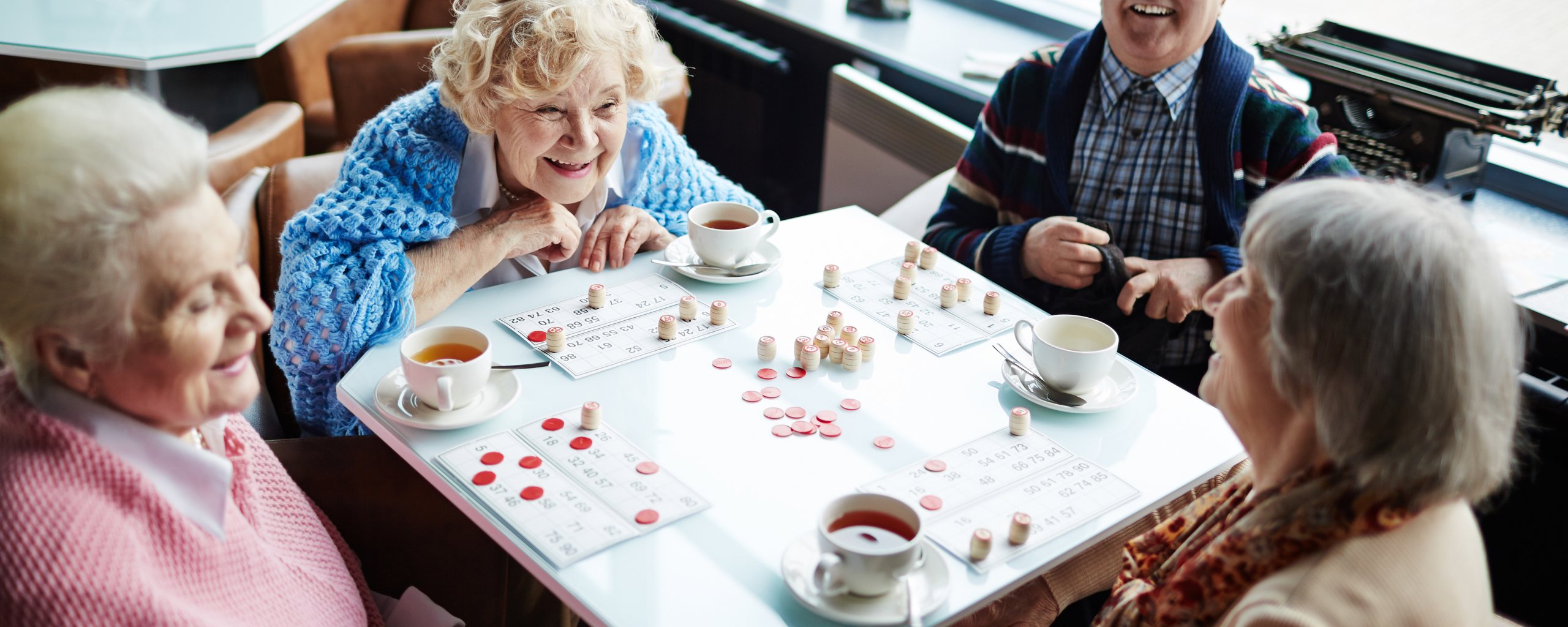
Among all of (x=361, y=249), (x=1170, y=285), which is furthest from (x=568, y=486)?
(x=1170, y=285)

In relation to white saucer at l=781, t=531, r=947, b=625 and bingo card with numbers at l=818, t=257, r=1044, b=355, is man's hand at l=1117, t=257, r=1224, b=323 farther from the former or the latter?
white saucer at l=781, t=531, r=947, b=625

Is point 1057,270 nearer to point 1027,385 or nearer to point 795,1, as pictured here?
point 1027,385

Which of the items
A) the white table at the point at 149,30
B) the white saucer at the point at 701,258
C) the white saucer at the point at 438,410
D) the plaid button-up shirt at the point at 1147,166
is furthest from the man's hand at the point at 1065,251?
the white table at the point at 149,30

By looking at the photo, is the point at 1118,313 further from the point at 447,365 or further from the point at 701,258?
the point at 447,365

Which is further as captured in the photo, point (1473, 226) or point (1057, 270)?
point (1057, 270)

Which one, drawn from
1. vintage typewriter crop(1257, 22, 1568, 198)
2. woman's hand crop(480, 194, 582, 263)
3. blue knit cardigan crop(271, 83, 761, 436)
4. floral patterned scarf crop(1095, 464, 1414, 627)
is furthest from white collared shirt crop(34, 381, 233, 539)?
vintage typewriter crop(1257, 22, 1568, 198)

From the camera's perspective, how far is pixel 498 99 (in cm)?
175

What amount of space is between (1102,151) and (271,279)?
1573 mm

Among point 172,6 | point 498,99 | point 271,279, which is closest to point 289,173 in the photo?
point 271,279

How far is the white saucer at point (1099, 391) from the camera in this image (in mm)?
1472

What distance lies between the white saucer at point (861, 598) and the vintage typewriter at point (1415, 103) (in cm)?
146

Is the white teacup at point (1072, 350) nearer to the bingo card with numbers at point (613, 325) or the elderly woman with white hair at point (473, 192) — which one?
the bingo card with numbers at point (613, 325)

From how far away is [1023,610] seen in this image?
57.9 inches

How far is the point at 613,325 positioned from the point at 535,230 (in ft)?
0.82
